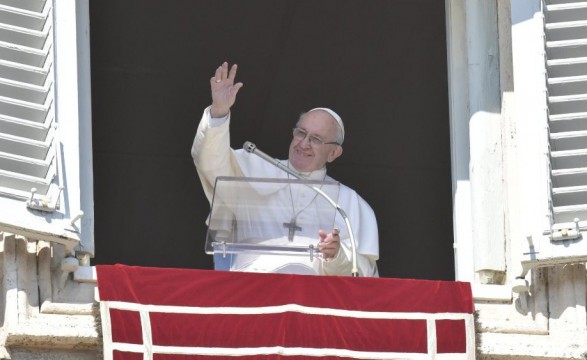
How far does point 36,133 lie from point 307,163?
5.02 ft

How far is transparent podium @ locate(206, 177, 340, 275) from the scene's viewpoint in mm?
8211

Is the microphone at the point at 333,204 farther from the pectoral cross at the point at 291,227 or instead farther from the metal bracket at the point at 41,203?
the metal bracket at the point at 41,203

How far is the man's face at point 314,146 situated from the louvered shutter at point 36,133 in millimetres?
1293

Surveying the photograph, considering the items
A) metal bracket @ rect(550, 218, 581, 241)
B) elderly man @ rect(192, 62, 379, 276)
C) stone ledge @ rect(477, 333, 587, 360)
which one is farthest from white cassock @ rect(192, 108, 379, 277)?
metal bracket @ rect(550, 218, 581, 241)

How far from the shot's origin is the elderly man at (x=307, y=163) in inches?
328

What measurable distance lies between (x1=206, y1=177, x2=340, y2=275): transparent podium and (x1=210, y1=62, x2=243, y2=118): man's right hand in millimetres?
386

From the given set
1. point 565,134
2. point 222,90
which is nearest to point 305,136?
point 222,90

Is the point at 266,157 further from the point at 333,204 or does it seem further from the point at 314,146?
the point at 314,146

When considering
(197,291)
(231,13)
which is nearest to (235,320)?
(197,291)

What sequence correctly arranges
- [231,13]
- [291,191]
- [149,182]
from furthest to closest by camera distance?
[149,182] < [231,13] < [291,191]

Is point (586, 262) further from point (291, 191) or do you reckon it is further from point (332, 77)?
point (332, 77)

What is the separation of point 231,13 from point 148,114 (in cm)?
76

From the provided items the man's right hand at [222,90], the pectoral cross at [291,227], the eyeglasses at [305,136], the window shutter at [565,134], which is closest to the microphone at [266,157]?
the pectoral cross at [291,227]

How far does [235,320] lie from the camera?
25.5ft
